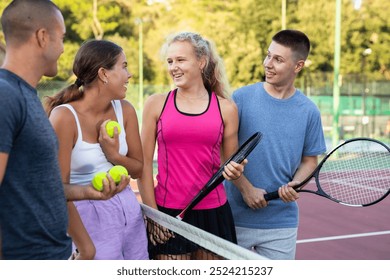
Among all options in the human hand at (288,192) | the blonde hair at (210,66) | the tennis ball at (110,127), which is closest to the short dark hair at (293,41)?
the blonde hair at (210,66)

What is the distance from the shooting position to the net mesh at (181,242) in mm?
1722

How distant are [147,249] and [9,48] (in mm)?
987

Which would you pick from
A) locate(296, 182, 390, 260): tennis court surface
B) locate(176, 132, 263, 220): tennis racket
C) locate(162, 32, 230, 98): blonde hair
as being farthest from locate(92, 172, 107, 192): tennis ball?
locate(296, 182, 390, 260): tennis court surface

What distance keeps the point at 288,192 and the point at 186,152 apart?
0.44 meters

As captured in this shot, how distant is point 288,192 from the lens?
2.46 metres

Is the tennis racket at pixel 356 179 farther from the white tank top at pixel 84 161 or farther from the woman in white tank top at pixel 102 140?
the white tank top at pixel 84 161

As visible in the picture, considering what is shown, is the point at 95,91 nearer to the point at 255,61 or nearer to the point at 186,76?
the point at 186,76

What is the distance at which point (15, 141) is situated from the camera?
1.45 m

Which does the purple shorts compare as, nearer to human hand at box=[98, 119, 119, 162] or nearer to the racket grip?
human hand at box=[98, 119, 119, 162]

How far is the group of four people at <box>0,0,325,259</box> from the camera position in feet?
4.92

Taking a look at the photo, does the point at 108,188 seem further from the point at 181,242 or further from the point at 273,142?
the point at 273,142

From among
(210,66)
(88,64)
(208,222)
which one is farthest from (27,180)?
(210,66)

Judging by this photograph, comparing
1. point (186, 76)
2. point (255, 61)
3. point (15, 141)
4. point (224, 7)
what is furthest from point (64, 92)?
point (224, 7)

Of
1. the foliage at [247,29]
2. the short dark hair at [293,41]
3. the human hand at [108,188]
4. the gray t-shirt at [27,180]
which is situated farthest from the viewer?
the foliage at [247,29]
